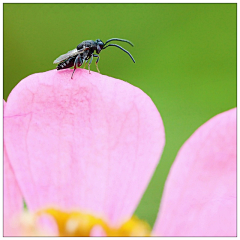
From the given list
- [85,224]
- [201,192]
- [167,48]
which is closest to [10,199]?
[85,224]

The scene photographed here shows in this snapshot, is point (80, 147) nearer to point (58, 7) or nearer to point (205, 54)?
point (58, 7)

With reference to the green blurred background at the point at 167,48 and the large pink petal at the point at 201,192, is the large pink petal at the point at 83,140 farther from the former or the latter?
the green blurred background at the point at 167,48

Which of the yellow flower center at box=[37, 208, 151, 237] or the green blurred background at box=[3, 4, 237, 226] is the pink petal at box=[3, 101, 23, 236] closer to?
the yellow flower center at box=[37, 208, 151, 237]

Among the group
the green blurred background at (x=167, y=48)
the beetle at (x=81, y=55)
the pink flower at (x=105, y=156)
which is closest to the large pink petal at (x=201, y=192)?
the pink flower at (x=105, y=156)

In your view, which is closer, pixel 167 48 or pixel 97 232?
pixel 97 232

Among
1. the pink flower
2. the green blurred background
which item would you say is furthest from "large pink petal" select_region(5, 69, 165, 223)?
the green blurred background

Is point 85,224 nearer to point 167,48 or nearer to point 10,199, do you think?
point 10,199

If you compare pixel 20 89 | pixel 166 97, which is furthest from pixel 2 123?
pixel 166 97
